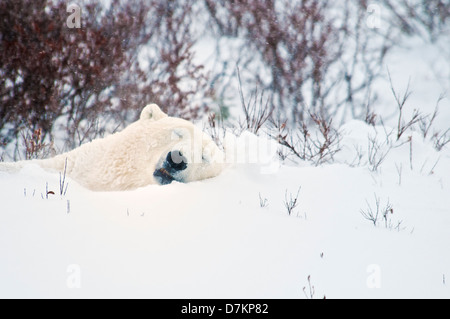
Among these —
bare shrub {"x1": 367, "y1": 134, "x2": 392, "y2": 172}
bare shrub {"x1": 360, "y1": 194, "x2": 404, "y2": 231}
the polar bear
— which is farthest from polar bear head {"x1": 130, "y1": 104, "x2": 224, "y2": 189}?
bare shrub {"x1": 367, "y1": 134, "x2": 392, "y2": 172}

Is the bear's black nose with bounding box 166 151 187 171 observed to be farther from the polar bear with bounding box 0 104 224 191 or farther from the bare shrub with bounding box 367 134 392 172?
the bare shrub with bounding box 367 134 392 172

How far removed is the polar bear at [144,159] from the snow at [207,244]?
0.11 metres

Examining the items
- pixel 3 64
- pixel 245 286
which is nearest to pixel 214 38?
pixel 3 64

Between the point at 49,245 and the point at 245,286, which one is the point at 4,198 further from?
the point at 245,286

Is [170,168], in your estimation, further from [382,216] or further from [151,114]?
[382,216]

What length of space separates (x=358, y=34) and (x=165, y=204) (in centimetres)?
877

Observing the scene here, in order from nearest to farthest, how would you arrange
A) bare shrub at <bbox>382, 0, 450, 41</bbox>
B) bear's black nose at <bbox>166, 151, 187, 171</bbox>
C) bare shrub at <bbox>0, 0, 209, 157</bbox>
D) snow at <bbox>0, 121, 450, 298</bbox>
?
snow at <bbox>0, 121, 450, 298</bbox> → bear's black nose at <bbox>166, 151, 187, 171</bbox> → bare shrub at <bbox>0, 0, 209, 157</bbox> → bare shrub at <bbox>382, 0, 450, 41</bbox>

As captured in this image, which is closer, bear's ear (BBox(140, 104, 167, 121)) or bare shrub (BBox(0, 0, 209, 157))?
bear's ear (BBox(140, 104, 167, 121))

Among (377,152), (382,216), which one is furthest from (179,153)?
(377,152)

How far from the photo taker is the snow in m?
1.42

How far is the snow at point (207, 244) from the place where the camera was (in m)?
1.42

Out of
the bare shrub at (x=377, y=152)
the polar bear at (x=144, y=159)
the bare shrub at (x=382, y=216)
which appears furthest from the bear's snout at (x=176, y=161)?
the bare shrub at (x=377, y=152)

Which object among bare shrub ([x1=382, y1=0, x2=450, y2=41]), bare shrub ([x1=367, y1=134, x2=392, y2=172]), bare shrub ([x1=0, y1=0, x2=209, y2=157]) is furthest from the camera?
bare shrub ([x1=382, y1=0, x2=450, y2=41])

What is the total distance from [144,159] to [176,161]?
194mm
